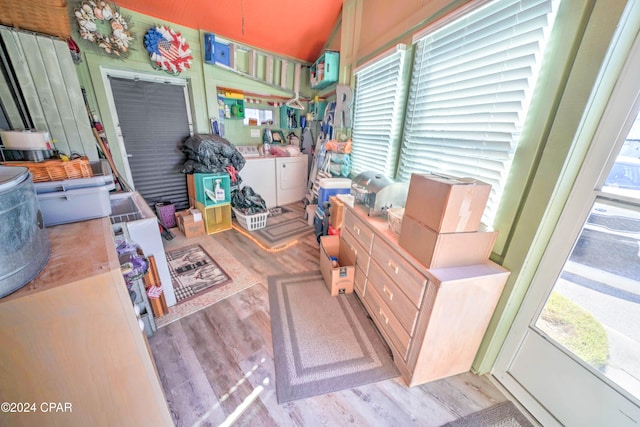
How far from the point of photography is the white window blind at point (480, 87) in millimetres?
1133

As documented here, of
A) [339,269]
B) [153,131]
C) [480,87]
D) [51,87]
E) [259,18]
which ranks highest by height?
[259,18]

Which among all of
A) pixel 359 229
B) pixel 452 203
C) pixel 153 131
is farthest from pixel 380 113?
pixel 153 131

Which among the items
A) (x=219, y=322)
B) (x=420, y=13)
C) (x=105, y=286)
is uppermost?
(x=420, y=13)

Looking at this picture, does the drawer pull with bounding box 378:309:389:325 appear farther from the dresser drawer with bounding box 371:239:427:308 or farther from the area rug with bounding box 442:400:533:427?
the area rug with bounding box 442:400:533:427

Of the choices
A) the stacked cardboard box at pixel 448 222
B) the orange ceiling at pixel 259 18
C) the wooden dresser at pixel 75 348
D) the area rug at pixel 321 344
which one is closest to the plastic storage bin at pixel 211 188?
the area rug at pixel 321 344

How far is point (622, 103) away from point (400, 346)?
60.5 inches

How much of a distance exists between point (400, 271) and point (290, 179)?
122 inches

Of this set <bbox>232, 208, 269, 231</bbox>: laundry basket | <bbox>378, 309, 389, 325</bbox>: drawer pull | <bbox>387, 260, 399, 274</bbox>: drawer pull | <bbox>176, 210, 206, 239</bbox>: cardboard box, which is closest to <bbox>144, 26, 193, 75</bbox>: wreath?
<bbox>176, 210, 206, 239</bbox>: cardboard box

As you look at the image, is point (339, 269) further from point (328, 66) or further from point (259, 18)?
point (259, 18)

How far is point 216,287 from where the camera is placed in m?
2.05

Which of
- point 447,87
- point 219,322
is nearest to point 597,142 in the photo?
point 447,87

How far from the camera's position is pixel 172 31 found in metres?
Answer: 2.76

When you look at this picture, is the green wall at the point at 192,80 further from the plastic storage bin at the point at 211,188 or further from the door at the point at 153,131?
the plastic storage bin at the point at 211,188

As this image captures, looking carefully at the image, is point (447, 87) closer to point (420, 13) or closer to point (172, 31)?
point (420, 13)
